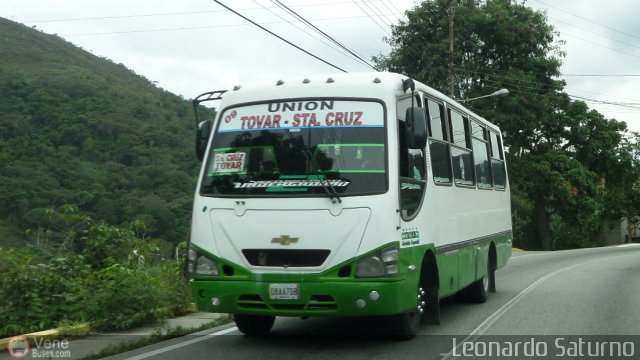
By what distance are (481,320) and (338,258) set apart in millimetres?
3476

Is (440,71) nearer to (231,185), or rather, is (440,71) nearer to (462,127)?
(462,127)

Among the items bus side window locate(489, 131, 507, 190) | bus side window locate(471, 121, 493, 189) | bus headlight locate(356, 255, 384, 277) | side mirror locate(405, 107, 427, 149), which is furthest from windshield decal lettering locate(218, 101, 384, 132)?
bus side window locate(489, 131, 507, 190)

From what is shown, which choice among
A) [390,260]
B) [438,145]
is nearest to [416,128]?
[390,260]

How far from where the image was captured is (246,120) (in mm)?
7867

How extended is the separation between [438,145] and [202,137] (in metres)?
2.91

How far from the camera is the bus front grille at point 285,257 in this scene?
7.06 m

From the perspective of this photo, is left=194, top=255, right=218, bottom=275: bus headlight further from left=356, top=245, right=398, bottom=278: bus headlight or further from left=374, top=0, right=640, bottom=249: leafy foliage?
left=374, top=0, right=640, bottom=249: leafy foliage

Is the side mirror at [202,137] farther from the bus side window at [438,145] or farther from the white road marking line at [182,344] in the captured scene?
the bus side window at [438,145]

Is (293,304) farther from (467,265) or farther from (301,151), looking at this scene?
(467,265)

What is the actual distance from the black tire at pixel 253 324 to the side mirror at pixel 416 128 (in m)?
2.68

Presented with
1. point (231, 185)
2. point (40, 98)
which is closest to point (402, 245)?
point (231, 185)

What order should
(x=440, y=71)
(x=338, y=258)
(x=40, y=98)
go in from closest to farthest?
(x=338, y=258)
(x=440, y=71)
(x=40, y=98)

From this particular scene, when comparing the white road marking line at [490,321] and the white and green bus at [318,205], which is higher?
the white and green bus at [318,205]

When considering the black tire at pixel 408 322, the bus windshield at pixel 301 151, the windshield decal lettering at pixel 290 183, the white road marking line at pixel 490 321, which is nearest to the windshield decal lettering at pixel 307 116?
the bus windshield at pixel 301 151
